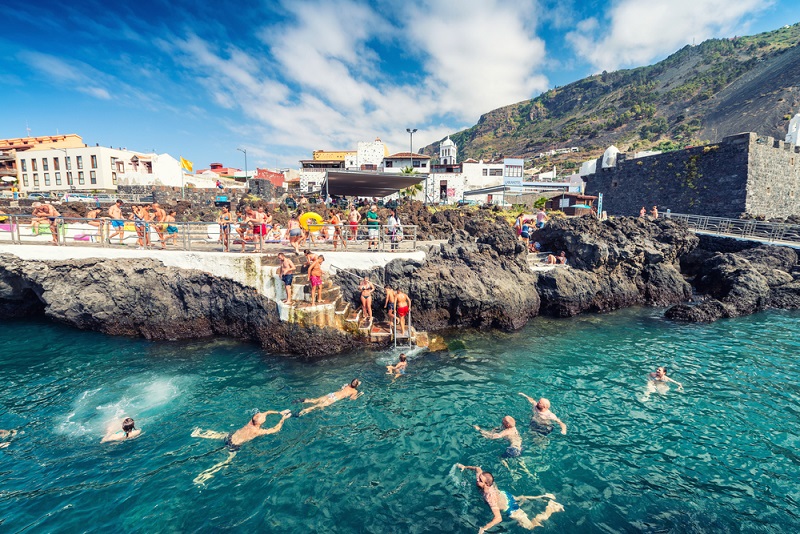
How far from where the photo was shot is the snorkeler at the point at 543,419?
745 centimetres

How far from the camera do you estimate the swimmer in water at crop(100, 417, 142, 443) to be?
7047mm

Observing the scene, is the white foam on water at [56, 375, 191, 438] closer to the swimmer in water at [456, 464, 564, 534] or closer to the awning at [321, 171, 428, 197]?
the swimmer in water at [456, 464, 564, 534]

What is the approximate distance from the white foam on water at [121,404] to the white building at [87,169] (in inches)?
1681

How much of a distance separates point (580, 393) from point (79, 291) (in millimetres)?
15652

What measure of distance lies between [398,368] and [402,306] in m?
2.47

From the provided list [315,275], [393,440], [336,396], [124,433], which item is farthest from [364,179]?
[124,433]

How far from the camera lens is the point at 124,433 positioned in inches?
281

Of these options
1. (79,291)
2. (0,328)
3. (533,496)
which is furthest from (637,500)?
(0,328)

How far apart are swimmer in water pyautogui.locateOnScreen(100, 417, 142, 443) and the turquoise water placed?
0.18m

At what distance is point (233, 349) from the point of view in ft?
36.7

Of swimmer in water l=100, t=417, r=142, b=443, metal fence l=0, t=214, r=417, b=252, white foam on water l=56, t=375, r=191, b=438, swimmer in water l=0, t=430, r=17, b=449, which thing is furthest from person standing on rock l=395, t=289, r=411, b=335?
swimmer in water l=0, t=430, r=17, b=449

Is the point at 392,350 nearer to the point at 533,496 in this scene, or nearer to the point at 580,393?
the point at 580,393

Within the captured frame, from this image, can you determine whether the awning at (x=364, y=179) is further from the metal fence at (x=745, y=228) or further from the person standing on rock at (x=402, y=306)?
the metal fence at (x=745, y=228)

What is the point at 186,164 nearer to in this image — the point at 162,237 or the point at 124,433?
the point at 162,237
